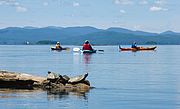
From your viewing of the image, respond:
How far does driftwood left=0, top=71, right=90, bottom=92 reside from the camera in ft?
124

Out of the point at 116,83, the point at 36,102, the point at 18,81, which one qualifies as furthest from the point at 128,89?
the point at 36,102

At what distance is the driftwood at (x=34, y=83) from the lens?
1484 inches

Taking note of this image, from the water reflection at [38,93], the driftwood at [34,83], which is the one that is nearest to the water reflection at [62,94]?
the water reflection at [38,93]

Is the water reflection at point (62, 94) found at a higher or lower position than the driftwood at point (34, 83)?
lower

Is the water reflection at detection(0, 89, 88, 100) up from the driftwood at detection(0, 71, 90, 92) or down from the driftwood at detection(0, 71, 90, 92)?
down

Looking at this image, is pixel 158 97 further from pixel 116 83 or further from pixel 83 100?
pixel 116 83

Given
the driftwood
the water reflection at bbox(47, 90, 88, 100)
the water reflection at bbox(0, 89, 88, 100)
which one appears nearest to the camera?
the water reflection at bbox(47, 90, 88, 100)

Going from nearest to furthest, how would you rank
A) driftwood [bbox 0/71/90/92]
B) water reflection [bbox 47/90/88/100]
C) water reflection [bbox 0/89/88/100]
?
water reflection [bbox 47/90/88/100] → water reflection [bbox 0/89/88/100] → driftwood [bbox 0/71/90/92]

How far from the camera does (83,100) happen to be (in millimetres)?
32500

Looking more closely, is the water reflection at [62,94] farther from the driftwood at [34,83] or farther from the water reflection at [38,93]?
the driftwood at [34,83]

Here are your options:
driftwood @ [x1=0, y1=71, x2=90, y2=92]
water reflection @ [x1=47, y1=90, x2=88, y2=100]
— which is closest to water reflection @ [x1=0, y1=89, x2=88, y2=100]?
water reflection @ [x1=47, y1=90, x2=88, y2=100]

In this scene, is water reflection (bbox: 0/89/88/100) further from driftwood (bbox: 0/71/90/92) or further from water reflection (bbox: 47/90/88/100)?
driftwood (bbox: 0/71/90/92)

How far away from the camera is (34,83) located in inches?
1503

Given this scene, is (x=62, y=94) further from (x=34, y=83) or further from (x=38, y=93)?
(x=34, y=83)
